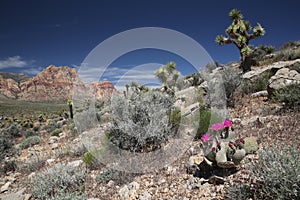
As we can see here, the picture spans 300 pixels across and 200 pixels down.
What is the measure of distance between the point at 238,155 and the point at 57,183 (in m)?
3.63

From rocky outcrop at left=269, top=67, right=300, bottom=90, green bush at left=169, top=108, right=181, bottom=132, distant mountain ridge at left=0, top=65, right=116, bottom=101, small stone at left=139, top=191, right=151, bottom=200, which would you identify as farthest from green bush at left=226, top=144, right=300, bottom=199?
distant mountain ridge at left=0, top=65, right=116, bottom=101

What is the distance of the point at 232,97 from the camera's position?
7.72 meters

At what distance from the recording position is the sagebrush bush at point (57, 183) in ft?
12.4

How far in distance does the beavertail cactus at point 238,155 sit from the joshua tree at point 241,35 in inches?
418

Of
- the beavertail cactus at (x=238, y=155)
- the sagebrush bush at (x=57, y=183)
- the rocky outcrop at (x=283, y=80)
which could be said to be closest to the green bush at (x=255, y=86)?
the rocky outcrop at (x=283, y=80)

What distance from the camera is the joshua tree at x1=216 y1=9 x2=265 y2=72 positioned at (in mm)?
11836

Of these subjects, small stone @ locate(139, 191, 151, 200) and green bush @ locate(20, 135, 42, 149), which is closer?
small stone @ locate(139, 191, 151, 200)

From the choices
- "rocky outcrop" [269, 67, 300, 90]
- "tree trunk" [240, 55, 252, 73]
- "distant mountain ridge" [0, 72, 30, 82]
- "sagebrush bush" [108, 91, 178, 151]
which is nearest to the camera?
"sagebrush bush" [108, 91, 178, 151]

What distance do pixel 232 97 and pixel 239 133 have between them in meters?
3.68

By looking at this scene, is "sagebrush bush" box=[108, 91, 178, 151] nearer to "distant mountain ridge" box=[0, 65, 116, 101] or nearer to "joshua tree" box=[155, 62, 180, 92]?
"joshua tree" box=[155, 62, 180, 92]

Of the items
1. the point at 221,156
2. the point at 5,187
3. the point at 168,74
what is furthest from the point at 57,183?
the point at 168,74

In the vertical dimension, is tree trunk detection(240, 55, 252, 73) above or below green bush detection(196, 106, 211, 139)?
above

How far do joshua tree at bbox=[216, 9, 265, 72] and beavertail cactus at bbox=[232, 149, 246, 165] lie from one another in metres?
10.6

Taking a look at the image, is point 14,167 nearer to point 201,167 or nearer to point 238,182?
point 201,167
